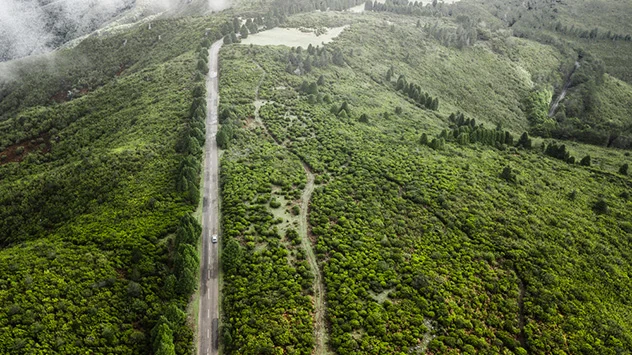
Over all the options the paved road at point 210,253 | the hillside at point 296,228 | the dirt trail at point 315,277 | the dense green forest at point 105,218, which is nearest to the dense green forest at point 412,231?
the hillside at point 296,228

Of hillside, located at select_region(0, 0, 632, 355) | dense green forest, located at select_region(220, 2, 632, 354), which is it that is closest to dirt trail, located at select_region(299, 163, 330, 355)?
hillside, located at select_region(0, 0, 632, 355)

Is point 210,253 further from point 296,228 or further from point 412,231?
point 412,231

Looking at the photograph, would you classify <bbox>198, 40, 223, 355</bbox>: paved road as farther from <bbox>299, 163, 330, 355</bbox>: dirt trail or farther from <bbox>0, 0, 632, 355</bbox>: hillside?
<bbox>299, 163, 330, 355</bbox>: dirt trail

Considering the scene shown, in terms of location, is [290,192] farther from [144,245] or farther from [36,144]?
[36,144]

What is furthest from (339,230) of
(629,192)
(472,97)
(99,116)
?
(472,97)

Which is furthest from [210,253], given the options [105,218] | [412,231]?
[412,231]

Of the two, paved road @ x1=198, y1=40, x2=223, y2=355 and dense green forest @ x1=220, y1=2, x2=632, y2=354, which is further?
→ dense green forest @ x1=220, y1=2, x2=632, y2=354

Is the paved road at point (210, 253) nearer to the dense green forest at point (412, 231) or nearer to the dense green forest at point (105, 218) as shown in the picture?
the dense green forest at point (105, 218)

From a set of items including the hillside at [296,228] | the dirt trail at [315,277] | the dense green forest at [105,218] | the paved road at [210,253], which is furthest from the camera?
the paved road at [210,253]
